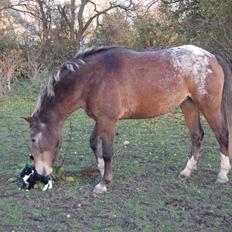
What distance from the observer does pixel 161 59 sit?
5621mm

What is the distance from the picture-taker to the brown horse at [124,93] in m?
5.22

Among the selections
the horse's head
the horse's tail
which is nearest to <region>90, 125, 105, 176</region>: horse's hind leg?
the horse's head

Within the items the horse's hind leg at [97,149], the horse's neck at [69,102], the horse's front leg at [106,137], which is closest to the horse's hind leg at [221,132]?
the horse's front leg at [106,137]

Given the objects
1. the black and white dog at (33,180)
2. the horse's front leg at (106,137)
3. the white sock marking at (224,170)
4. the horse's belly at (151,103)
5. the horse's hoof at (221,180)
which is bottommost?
the horse's hoof at (221,180)

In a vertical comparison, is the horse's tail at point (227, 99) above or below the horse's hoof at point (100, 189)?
above

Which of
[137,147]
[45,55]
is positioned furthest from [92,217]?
[45,55]

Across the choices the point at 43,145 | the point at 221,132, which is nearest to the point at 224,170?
the point at 221,132

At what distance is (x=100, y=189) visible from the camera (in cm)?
514

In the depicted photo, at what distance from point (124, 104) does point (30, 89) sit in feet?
35.7

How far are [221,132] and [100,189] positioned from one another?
67.4 inches

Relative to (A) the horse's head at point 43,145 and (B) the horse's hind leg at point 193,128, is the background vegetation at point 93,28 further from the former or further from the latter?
(A) the horse's head at point 43,145

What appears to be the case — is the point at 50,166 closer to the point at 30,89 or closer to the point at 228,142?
the point at 228,142

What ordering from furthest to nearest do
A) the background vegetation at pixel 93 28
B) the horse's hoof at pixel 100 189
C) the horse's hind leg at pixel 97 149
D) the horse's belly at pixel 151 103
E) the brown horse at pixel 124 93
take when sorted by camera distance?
1. the background vegetation at pixel 93 28
2. the horse's hind leg at pixel 97 149
3. the horse's belly at pixel 151 103
4. the brown horse at pixel 124 93
5. the horse's hoof at pixel 100 189

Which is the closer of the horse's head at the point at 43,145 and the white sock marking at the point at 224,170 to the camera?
the horse's head at the point at 43,145
